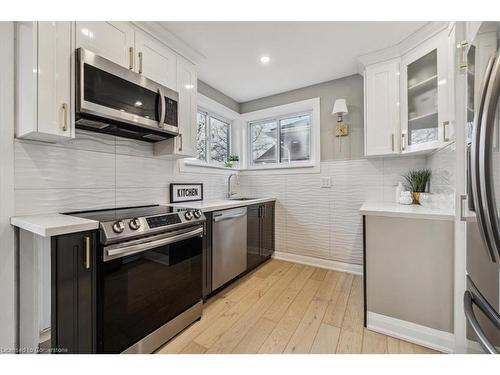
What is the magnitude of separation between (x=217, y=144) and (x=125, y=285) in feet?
7.59

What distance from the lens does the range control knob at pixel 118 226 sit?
1.13 meters

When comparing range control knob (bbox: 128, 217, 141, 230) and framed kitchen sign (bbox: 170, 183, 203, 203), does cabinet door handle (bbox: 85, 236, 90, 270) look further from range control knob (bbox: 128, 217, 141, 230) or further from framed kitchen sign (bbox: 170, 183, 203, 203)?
framed kitchen sign (bbox: 170, 183, 203, 203)

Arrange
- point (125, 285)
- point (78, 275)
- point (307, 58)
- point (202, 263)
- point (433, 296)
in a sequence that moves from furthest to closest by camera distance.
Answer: point (307, 58)
point (202, 263)
point (433, 296)
point (125, 285)
point (78, 275)

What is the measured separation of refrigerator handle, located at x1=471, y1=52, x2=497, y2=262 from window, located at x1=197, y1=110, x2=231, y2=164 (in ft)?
8.23

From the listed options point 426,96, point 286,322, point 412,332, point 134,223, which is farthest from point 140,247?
point 426,96

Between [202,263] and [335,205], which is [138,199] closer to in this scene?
[202,263]

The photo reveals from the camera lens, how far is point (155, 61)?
1.75m

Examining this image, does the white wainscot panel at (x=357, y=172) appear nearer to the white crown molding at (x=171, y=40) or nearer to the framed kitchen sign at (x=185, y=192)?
the framed kitchen sign at (x=185, y=192)

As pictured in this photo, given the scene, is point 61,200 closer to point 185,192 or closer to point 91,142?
point 91,142

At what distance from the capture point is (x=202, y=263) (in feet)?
5.66

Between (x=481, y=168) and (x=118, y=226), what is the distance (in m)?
1.61

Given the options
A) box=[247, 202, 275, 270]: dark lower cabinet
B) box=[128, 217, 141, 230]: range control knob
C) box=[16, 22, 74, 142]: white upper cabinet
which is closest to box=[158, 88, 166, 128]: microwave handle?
box=[16, 22, 74, 142]: white upper cabinet

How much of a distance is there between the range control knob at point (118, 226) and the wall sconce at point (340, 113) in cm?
242

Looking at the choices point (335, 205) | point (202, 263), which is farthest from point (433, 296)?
point (202, 263)
